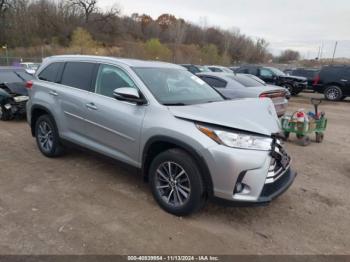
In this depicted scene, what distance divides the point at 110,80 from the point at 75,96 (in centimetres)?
70

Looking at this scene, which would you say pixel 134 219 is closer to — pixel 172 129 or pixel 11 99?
pixel 172 129

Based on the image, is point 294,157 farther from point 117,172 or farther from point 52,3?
point 52,3

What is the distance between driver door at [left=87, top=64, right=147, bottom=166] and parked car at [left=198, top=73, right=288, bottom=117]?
4677mm

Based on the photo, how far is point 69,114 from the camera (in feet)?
16.2

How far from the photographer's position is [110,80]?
4465 mm

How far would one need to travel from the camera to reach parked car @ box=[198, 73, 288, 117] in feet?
29.5

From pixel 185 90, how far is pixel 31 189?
A: 2506 mm

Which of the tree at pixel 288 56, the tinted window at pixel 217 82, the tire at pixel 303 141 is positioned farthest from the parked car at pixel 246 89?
the tree at pixel 288 56

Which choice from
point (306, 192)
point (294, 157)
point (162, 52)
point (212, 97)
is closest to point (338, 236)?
point (306, 192)

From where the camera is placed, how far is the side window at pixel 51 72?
5.38m

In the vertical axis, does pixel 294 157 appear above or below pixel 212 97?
below

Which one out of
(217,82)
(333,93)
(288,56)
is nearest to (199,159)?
(217,82)

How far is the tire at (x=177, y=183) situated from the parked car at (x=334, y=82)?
16565 mm

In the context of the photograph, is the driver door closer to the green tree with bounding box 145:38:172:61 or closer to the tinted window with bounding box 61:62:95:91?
the tinted window with bounding box 61:62:95:91
